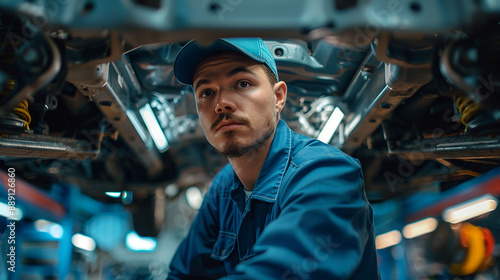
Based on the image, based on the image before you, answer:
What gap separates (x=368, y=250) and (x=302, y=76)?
3.26ft

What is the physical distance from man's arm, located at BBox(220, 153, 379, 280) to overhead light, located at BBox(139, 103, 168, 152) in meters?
1.17

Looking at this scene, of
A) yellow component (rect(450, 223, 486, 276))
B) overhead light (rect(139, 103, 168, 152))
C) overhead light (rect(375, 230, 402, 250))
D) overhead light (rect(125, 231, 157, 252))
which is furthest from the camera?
overhead light (rect(125, 231, 157, 252))

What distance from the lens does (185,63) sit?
Result: 1495 millimetres

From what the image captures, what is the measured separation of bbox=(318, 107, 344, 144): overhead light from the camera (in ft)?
6.47

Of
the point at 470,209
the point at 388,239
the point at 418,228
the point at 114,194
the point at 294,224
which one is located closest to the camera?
the point at 294,224

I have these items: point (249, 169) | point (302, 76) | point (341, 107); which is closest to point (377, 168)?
point (341, 107)

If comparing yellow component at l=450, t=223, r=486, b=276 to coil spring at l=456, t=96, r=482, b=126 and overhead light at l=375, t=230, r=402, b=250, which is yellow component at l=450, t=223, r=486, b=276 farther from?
coil spring at l=456, t=96, r=482, b=126

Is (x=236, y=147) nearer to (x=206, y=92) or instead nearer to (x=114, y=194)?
(x=206, y=92)

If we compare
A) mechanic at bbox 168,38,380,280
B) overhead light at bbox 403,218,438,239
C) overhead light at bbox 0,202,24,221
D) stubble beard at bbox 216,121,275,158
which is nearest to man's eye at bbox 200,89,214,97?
mechanic at bbox 168,38,380,280

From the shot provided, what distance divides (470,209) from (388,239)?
4.94 feet

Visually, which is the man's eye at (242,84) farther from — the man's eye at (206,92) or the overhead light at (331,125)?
Answer: the overhead light at (331,125)

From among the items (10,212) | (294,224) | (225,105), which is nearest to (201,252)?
(225,105)

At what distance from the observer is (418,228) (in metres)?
4.54

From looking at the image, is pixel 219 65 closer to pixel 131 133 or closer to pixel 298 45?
pixel 298 45
